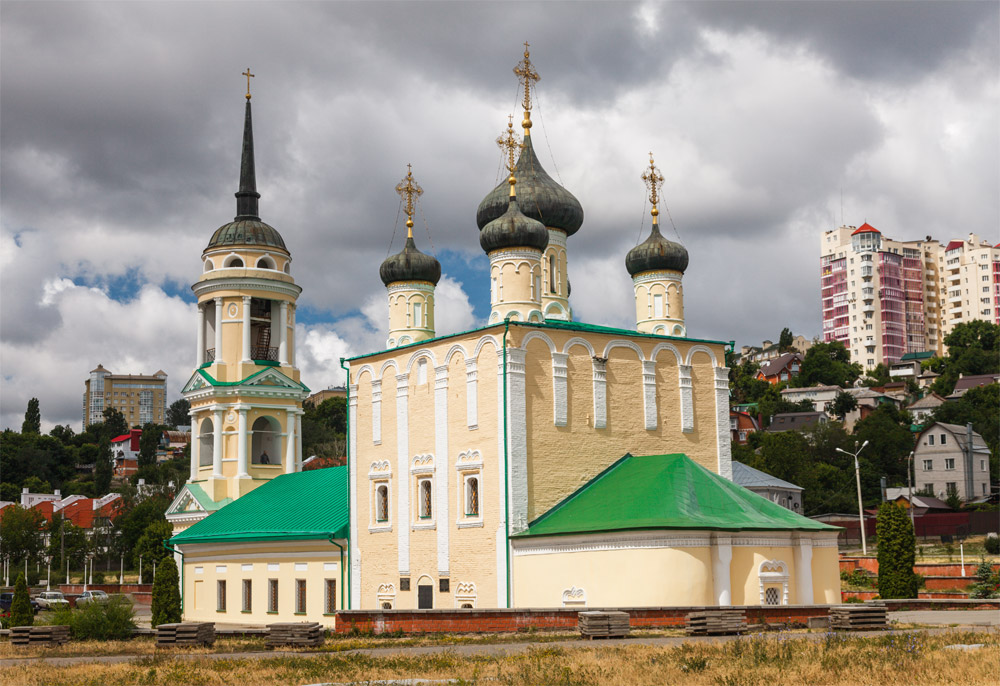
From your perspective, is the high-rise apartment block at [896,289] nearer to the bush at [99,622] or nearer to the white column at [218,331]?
the white column at [218,331]

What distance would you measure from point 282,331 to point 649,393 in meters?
19.0

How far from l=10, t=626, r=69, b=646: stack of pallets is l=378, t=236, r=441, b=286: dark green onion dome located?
17029mm

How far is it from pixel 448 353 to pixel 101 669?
45.9 ft

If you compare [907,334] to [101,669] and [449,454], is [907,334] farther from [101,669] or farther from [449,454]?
[101,669]

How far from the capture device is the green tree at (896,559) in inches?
1204

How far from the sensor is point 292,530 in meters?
33.4

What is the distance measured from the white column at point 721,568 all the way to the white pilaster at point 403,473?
8526mm

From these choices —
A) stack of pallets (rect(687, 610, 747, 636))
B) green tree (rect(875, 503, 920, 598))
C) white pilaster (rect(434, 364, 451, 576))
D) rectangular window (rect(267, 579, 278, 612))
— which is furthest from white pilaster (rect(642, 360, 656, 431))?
rectangular window (rect(267, 579, 278, 612))

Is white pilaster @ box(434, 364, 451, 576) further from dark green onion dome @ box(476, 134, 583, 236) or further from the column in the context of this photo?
the column

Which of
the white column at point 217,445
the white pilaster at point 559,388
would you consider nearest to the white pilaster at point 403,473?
the white pilaster at point 559,388

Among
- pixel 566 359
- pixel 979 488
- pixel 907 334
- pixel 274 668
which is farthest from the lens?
pixel 907 334

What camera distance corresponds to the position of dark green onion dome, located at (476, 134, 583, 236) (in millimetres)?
32156

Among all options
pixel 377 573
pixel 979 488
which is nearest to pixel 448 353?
pixel 377 573

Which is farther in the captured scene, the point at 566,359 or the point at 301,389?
the point at 301,389
